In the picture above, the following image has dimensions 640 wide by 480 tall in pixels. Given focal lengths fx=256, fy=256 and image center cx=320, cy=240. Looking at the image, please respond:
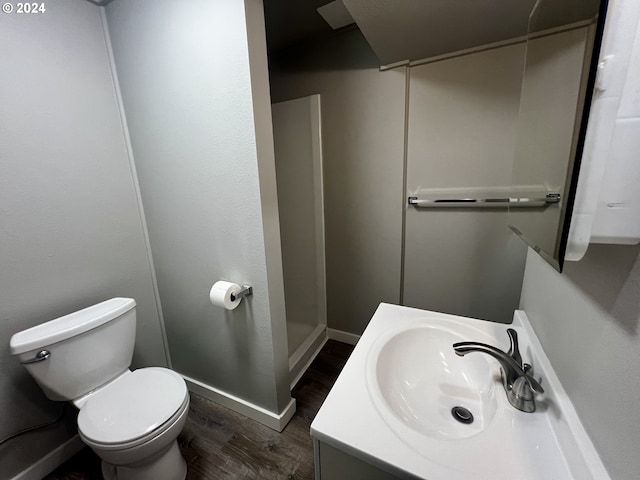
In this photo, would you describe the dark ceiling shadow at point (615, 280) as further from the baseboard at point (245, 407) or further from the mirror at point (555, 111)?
the baseboard at point (245, 407)

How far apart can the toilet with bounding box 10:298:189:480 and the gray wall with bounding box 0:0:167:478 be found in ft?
0.55

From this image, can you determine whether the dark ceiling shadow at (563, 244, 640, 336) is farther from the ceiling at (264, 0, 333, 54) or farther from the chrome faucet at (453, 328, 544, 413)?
the ceiling at (264, 0, 333, 54)

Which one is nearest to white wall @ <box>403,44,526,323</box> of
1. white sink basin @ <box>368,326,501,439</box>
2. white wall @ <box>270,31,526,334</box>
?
white wall @ <box>270,31,526,334</box>

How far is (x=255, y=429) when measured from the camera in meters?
1.47

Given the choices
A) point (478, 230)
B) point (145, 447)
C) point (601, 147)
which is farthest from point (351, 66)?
point (145, 447)

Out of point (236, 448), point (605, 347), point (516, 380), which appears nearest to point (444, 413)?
point (516, 380)

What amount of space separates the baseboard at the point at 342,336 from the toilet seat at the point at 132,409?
1.24m

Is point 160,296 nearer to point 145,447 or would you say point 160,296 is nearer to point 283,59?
point 145,447

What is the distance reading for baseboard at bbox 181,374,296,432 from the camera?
4.74ft

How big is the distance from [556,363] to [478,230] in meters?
1.05

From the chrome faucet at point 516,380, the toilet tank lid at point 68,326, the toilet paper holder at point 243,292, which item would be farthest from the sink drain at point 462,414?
the toilet tank lid at point 68,326

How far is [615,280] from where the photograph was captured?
0.44 meters

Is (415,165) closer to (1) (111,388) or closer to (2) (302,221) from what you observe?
(2) (302,221)

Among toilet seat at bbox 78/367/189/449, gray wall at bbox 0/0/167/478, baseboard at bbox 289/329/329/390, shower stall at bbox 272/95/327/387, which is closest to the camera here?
toilet seat at bbox 78/367/189/449
